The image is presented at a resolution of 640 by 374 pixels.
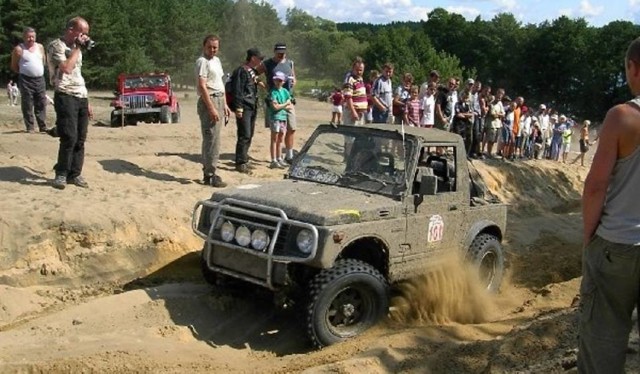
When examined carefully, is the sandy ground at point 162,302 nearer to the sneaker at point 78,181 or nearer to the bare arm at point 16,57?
the sneaker at point 78,181

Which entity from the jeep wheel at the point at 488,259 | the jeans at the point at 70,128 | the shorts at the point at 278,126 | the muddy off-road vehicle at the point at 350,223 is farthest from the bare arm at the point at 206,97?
the jeep wheel at the point at 488,259

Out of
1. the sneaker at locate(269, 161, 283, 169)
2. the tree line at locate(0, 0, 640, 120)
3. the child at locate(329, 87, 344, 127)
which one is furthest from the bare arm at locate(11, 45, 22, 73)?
the tree line at locate(0, 0, 640, 120)

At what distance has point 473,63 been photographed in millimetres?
79000

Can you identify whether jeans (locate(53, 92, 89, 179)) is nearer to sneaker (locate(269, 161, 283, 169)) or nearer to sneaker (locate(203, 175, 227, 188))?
sneaker (locate(203, 175, 227, 188))

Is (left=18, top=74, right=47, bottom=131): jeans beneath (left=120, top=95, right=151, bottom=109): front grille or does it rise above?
above

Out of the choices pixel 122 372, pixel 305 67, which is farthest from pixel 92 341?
pixel 305 67

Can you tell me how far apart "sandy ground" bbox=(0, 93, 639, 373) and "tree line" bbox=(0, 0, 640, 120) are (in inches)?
1514

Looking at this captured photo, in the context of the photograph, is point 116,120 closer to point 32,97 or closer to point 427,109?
point 32,97

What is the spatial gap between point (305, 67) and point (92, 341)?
88.1 metres

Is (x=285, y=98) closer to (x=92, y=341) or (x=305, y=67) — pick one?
(x=92, y=341)

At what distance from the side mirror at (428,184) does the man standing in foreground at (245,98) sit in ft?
15.6

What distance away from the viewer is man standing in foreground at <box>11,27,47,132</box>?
40.2ft

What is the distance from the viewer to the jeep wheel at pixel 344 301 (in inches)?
245

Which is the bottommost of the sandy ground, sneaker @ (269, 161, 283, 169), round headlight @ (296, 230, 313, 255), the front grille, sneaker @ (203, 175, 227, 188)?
the sandy ground
